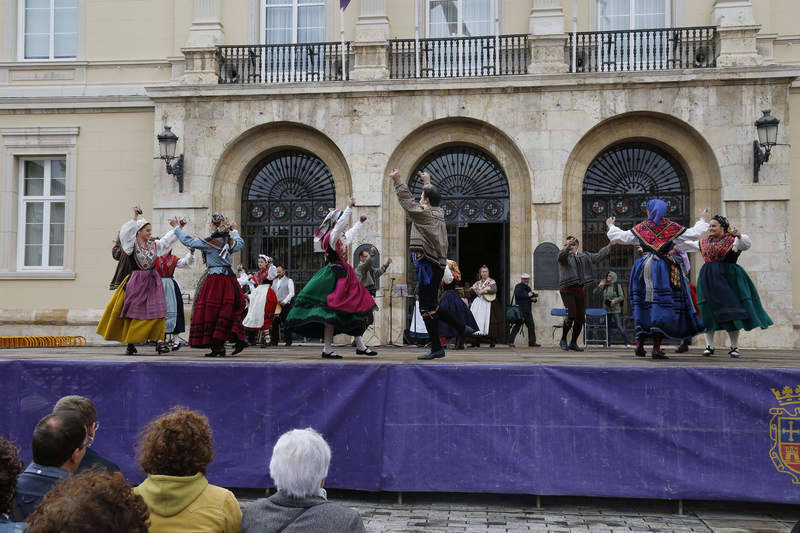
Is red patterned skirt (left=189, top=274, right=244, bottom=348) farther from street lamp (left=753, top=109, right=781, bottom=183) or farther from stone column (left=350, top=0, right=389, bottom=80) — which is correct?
street lamp (left=753, top=109, right=781, bottom=183)

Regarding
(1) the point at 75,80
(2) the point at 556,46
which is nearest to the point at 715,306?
(2) the point at 556,46

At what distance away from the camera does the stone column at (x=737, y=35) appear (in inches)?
634

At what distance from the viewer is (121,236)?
10.3 metres

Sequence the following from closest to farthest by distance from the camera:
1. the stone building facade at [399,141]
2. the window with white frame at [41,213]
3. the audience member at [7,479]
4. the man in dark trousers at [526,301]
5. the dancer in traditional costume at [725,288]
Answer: the audience member at [7,479]
the dancer in traditional costume at [725,288]
the man in dark trousers at [526,301]
the stone building facade at [399,141]
the window with white frame at [41,213]

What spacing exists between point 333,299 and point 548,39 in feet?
33.9

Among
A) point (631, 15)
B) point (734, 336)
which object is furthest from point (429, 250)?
point (631, 15)

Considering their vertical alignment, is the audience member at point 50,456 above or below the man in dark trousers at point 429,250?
below

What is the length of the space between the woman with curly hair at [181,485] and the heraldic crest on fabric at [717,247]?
8.22 metres

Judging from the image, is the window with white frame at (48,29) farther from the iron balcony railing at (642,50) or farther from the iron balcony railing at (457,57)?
the iron balcony railing at (642,50)

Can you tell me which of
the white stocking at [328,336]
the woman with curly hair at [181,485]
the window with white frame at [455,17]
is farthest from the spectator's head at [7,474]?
the window with white frame at [455,17]

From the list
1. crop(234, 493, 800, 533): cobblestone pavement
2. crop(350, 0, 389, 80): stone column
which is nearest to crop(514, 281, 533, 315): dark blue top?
crop(350, 0, 389, 80): stone column

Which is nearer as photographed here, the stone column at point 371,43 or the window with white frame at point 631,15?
the stone column at point 371,43

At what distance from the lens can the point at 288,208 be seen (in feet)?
59.3

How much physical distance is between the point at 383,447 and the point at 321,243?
3.42 meters
